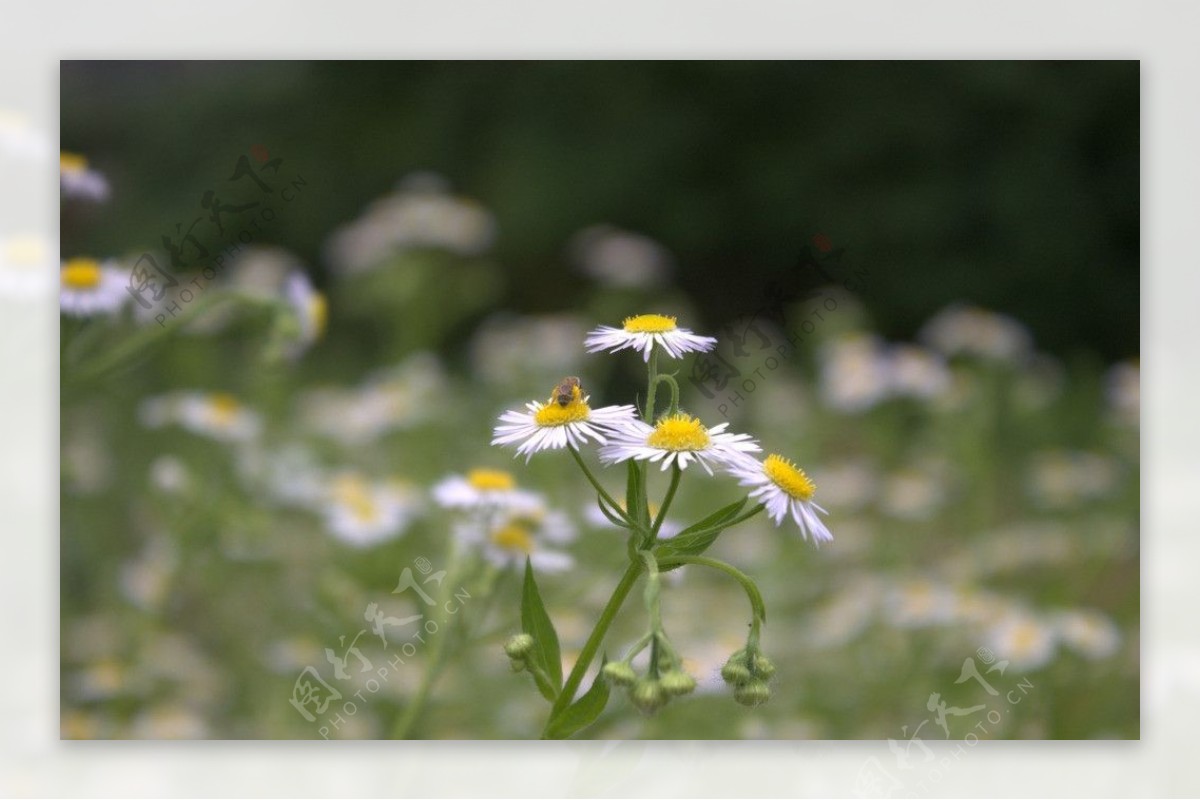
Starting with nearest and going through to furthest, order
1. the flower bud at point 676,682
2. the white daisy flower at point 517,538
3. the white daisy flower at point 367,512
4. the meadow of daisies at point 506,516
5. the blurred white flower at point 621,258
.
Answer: the flower bud at point 676,682 → the white daisy flower at point 517,538 → the meadow of daisies at point 506,516 → the white daisy flower at point 367,512 → the blurred white flower at point 621,258

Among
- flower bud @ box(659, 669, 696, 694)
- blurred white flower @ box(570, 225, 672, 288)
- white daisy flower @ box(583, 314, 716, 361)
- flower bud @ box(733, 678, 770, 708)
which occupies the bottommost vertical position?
flower bud @ box(733, 678, 770, 708)

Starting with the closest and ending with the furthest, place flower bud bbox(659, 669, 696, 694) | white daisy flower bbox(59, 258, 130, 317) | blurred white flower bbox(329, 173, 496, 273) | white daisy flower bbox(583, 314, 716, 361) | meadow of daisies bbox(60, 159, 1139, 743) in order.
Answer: flower bud bbox(659, 669, 696, 694)
white daisy flower bbox(583, 314, 716, 361)
white daisy flower bbox(59, 258, 130, 317)
meadow of daisies bbox(60, 159, 1139, 743)
blurred white flower bbox(329, 173, 496, 273)

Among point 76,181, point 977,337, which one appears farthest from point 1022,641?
point 76,181

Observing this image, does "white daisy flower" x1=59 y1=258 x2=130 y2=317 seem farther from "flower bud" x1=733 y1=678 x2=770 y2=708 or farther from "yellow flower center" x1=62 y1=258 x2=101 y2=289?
A: "flower bud" x1=733 y1=678 x2=770 y2=708

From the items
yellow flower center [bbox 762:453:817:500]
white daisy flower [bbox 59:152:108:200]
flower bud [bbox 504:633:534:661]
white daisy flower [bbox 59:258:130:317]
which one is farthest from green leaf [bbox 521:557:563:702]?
white daisy flower [bbox 59:152:108:200]

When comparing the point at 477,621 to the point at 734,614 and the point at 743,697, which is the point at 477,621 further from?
the point at 734,614

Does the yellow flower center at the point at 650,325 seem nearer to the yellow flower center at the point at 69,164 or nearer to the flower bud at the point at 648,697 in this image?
the flower bud at the point at 648,697

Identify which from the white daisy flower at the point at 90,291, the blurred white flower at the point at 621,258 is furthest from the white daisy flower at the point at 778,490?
the blurred white flower at the point at 621,258

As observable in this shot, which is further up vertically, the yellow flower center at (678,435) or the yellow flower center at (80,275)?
the yellow flower center at (80,275)

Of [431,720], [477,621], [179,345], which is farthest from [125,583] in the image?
[477,621]
